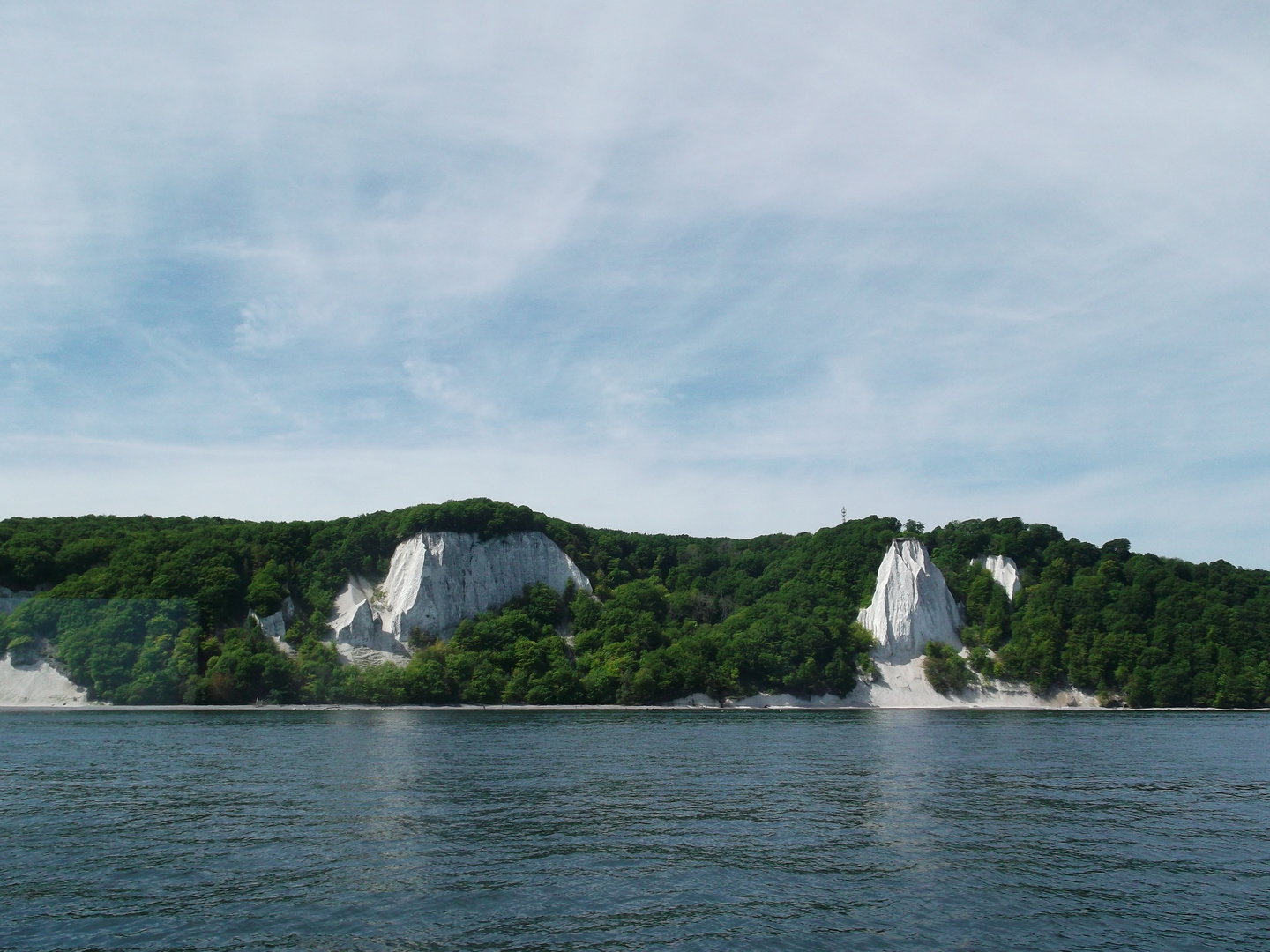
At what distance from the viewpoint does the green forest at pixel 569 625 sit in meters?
85.2

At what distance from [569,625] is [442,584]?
15.6 m

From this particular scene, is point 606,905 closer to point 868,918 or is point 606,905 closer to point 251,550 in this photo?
point 868,918

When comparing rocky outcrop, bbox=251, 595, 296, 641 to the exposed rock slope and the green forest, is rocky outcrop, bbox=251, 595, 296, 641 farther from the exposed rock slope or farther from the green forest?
the exposed rock slope

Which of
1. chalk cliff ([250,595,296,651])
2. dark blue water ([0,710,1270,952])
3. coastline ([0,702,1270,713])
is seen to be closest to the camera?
dark blue water ([0,710,1270,952])

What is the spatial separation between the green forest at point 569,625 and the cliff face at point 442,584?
1.76 meters

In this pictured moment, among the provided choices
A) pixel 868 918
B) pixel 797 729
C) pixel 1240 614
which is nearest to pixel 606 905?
pixel 868 918

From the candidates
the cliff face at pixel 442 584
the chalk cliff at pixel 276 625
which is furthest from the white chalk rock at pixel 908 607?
the chalk cliff at pixel 276 625

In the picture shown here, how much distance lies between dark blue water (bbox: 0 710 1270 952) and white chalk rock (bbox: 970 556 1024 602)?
68468 millimetres

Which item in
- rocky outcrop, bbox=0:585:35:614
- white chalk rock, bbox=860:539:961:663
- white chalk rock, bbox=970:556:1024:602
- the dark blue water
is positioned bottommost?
the dark blue water

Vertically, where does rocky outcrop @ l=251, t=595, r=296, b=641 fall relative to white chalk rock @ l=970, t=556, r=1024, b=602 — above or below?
below

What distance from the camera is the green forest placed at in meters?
85.2

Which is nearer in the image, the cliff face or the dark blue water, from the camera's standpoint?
the dark blue water

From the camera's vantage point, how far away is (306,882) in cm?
1805

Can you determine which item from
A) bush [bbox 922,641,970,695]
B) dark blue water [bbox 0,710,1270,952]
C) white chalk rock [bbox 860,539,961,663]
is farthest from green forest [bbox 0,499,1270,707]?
dark blue water [bbox 0,710,1270,952]
